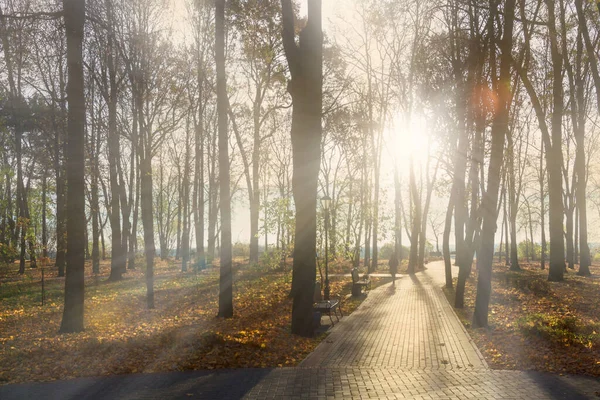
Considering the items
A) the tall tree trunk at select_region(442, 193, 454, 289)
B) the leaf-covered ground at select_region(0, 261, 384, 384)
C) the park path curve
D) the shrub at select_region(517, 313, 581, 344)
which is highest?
the tall tree trunk at select_region(442, 193, 454, 289)

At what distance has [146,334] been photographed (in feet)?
35.4

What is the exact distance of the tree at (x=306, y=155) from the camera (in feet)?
36.4

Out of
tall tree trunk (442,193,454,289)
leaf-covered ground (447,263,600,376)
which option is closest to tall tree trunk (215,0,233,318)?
leaf-covered ground (447,263,600,376)

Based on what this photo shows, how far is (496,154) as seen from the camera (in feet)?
38.7

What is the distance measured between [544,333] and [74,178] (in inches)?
416

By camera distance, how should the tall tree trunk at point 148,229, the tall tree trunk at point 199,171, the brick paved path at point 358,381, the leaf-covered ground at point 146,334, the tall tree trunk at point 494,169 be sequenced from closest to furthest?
the brick paved path at point 358,381 → the leaf-covered ground at point 146,334 → the tall tree trunk at point 494,169 → the tall tree trunk at point 148,229 → the tall tree trunk at point 199,171

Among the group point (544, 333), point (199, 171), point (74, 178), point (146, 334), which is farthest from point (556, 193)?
point (199, 171)

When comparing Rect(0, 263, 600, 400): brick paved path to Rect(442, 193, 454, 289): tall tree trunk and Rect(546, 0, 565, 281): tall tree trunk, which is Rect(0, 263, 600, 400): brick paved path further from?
Rect(546, 0, 565, 281): tall tree trunk

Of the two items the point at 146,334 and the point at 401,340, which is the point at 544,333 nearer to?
the point at 401,340

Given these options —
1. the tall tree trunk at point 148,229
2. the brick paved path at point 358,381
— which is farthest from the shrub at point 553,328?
the tall tree trunk at point 148,229

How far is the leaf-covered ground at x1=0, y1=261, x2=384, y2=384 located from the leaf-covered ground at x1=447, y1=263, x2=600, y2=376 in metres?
3.80

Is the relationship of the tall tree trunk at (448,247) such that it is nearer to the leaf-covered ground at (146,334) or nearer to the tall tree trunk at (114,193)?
the leaf-covered ground at (146,334)

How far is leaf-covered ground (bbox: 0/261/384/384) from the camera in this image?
28.1ft

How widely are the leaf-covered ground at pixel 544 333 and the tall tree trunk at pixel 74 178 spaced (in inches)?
346
